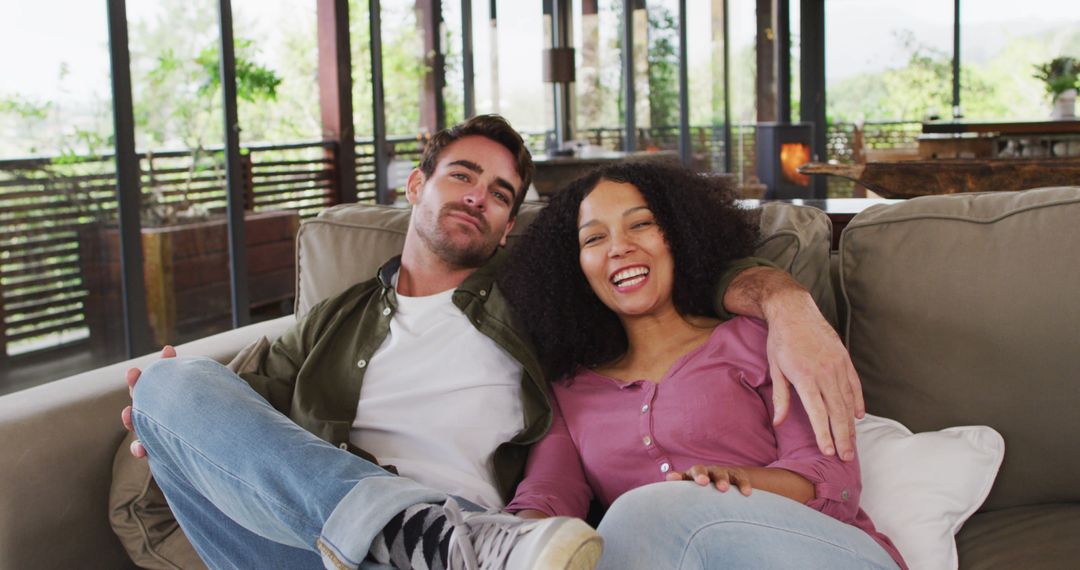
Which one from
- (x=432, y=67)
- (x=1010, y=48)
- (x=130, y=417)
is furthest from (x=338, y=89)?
(x=1010, y=48)

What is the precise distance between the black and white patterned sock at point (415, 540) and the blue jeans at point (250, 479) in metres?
0.02

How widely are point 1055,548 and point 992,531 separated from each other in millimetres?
108

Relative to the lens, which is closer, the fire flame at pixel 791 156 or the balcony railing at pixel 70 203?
the balcony railing at pixel 70 203

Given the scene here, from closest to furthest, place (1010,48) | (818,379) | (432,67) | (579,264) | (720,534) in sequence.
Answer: (720,534)
(818,379)
(579,264)
(432,67)
(1010,48)

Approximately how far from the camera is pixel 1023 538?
167cm

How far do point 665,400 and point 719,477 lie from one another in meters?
0.33

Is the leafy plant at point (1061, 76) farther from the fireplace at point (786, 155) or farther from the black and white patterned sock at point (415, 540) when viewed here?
the black and white patterned sock at point (415, 540)

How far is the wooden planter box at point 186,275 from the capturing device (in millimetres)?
4043

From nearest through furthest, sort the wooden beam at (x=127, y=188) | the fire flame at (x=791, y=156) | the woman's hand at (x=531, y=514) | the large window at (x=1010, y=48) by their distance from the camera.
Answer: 1. the woman's hand at (x=531, y=514)
2. the wooden beam at (x=127, y=188)
3. the fire flame at (x=791, y=156)
4. the large window at (x=1010, y=48)

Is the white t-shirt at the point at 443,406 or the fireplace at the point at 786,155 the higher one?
the fireplace at the point at 786,155

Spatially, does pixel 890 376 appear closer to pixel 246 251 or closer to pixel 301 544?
pixel 301 544

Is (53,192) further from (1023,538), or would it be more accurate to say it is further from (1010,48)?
(1010,48)

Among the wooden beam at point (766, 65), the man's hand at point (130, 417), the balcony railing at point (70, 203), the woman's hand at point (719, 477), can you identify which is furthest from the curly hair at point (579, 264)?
the wooden beam at point (766, 65)

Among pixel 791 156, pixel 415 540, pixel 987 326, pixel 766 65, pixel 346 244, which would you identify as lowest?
pixel 415 540
